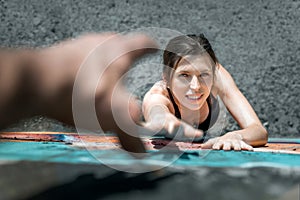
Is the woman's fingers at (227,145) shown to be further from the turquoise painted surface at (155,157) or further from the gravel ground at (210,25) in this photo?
the gravel ground at (210,25)

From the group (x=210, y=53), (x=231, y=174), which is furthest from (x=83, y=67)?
(x=210, y=53)

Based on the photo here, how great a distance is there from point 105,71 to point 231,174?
13.7 inches

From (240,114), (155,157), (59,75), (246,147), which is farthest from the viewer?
(240,114)

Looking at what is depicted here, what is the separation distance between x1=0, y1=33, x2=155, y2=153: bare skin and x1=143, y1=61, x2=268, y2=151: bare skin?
1.85 feet

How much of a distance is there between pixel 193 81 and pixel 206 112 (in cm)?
24

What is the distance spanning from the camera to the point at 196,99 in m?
1.21

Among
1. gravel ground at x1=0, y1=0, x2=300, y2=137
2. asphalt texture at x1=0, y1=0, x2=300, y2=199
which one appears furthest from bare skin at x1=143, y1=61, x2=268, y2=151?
gravel ground at x1=0, y1=0, x2=300, y2=137

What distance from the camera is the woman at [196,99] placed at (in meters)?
1.15

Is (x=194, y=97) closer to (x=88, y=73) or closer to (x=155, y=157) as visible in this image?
(x=155, y=157)

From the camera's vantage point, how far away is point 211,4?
122 inches

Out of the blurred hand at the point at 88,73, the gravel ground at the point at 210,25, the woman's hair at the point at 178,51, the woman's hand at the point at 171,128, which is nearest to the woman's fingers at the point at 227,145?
the woman's hand at the point at 171,128

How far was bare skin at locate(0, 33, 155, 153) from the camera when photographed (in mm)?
431

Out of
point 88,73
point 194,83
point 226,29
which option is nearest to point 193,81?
point 194,83

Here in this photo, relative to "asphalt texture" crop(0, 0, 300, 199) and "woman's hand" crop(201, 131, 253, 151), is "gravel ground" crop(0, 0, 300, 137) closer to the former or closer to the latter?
"asphalt texture" crop(0, 0, 300, 199)
